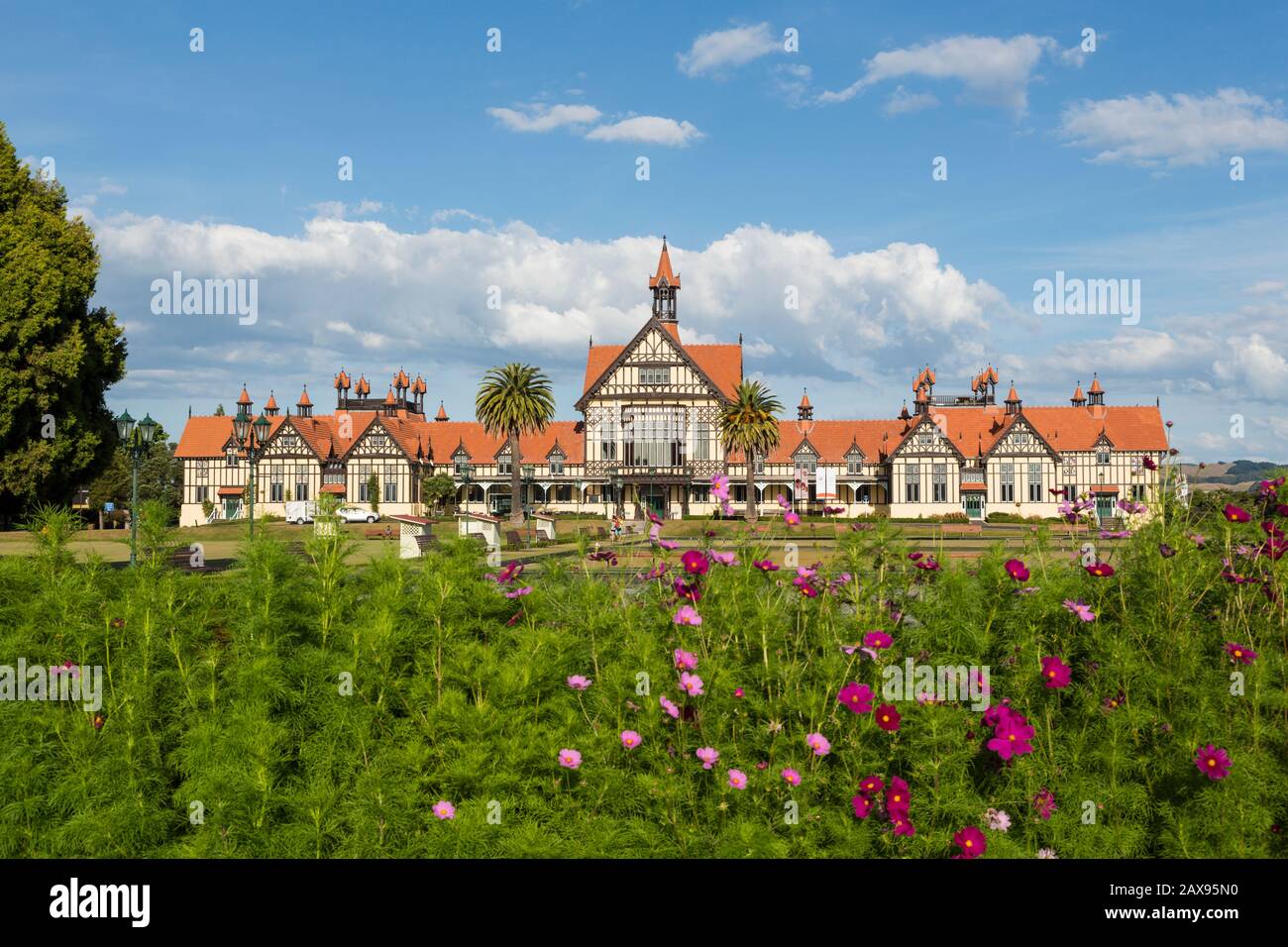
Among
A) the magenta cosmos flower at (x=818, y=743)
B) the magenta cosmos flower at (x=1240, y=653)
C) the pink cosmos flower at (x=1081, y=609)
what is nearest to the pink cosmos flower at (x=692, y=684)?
the magenta cosmos flower at (x=818, y=743)

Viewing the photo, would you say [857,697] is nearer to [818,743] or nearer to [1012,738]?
[818,743]

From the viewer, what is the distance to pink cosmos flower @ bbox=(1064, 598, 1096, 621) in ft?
16.0

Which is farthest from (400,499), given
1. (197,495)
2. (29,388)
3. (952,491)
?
(29,388)

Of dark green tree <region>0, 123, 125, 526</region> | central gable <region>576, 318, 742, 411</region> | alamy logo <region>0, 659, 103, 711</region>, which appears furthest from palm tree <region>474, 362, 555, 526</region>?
alamy logo <region>0, 659, 103, 711</region>

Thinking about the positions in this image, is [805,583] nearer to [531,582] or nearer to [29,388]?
[531,582]

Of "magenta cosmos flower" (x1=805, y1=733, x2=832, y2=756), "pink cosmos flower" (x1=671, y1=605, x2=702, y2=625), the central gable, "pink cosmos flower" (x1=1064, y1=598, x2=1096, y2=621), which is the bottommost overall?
"magenta cosmos flower" (x1=805, y1=733, x2=832, y2=756)

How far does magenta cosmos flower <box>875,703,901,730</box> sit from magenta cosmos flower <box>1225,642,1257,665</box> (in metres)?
2.05

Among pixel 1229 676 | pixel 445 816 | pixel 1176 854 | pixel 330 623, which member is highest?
pixel 330 623

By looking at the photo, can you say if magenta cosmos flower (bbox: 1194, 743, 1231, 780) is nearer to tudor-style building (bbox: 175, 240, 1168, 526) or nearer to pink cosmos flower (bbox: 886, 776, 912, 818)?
pink cosmos flower (bbox: 886, 776, 912, 818)

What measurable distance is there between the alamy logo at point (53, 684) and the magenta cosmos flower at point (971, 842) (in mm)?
4428

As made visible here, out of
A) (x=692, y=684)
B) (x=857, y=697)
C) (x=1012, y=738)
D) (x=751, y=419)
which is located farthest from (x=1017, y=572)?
(x=751, y=419)

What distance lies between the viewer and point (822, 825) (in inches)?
172

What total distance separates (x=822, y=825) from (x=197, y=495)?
3310 inches
